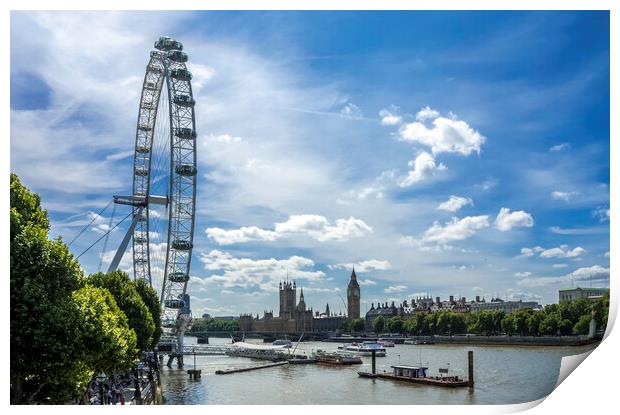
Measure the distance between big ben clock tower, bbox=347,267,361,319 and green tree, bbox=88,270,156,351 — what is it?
327ft

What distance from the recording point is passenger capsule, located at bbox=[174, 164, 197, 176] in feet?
110

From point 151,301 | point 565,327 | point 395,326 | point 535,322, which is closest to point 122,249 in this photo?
point 151,301

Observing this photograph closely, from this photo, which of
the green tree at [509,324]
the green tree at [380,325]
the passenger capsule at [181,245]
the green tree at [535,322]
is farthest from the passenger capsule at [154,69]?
the green tree at [380,325]

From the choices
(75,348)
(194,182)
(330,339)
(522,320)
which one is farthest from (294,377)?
(330,339)

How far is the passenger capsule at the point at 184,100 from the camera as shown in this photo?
32394 mm

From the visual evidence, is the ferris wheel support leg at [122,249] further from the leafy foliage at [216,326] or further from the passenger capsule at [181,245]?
the leafy foliage at [216,326]

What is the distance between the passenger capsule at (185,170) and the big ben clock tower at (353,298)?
92.7 metres

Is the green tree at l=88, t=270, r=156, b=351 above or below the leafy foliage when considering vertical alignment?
above

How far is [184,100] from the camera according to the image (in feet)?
107

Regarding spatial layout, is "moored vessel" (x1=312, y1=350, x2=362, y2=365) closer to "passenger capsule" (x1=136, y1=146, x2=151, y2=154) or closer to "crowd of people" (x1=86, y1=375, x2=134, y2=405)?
"passenger capsule" (x1=136, y1=146, x2=151, y2=154)

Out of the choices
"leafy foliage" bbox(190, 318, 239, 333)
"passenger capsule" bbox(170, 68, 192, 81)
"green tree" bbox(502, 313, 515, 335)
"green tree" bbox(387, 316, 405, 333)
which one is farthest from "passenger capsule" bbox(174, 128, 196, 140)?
"leafy foliage" bbox(190, 318, 239, 333)

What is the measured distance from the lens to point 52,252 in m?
13.3
